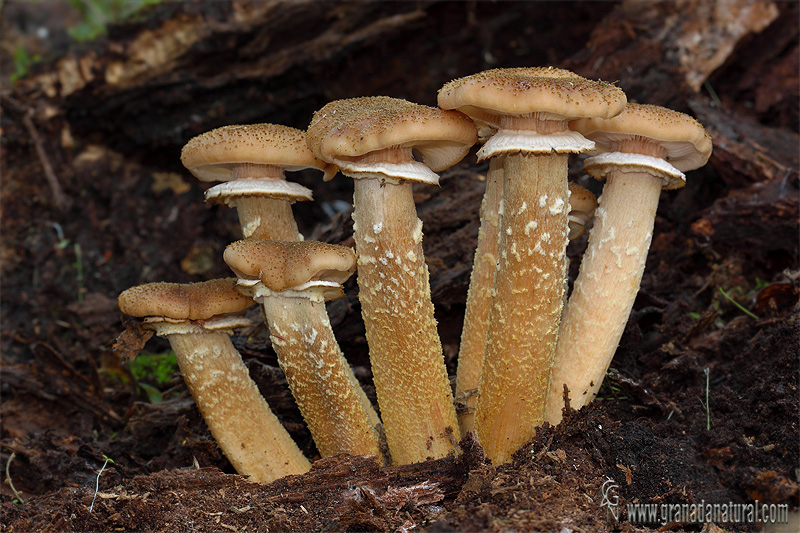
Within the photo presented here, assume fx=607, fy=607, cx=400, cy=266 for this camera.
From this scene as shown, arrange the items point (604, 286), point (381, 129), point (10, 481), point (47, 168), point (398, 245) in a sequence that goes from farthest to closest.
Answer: point (47, 168) < point (10, 481) < point (604, 286) < point (398, 245) < point (381, 129)

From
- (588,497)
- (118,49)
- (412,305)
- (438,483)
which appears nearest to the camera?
(588,497)

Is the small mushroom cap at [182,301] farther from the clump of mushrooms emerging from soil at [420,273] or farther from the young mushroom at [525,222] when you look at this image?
the young mushroom at [525,222]

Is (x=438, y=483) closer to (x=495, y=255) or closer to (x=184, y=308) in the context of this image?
(x=495, y=255)

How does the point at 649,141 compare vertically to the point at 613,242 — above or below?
above

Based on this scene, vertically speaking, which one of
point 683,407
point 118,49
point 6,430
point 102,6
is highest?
point 102,6

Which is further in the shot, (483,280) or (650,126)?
(483,280)

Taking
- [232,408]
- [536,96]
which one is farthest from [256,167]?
[536,96]

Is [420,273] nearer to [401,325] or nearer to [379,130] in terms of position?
[401,325]

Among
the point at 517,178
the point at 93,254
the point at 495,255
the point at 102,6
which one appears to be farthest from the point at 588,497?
the point at 102,6
